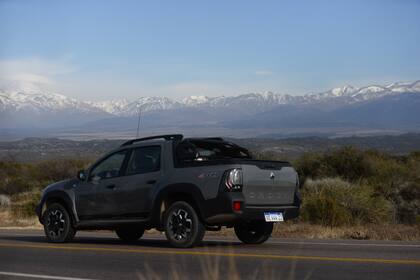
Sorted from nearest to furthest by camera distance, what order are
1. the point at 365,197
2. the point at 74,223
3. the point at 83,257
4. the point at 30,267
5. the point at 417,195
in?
the point at 30,267 → the point at 83,257 → the point at 74,223 → the point at 365,197 → the point at 417,195

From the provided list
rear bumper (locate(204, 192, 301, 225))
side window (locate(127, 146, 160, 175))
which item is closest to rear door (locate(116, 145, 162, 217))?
side window (locate(127, 146, 160, 175))

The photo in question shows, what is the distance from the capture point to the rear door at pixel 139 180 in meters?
13.4

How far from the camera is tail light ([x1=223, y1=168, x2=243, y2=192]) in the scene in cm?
1247

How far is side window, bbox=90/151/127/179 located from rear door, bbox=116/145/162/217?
29cm

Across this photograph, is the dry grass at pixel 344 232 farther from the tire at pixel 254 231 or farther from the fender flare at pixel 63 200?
the fender flare at pixel 63 200

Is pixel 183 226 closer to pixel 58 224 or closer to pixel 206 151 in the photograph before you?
pixel 206 151

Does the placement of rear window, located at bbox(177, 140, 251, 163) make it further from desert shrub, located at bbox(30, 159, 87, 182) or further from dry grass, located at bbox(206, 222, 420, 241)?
desert shrub, located at bbox(30, 159, 87, 182)

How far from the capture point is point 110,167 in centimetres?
1430

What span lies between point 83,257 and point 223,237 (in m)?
4.77

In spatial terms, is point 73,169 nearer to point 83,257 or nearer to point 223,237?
point 223,237

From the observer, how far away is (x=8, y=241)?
52.0 feet

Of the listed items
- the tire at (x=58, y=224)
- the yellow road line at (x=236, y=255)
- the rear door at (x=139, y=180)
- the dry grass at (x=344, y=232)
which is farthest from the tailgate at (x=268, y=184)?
the tire at (x=58, y=224)

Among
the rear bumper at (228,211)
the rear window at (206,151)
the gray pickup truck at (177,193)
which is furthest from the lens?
the rear window at (206,151)

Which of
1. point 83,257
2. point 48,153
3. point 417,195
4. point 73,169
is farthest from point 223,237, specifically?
point 48,153
